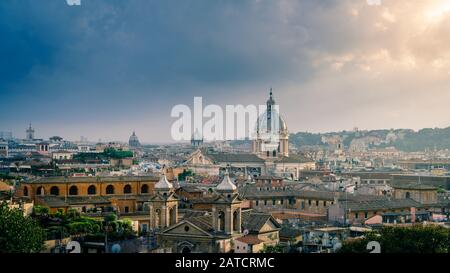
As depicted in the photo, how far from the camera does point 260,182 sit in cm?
2258

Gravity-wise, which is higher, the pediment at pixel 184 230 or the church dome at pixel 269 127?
the church dome at pixel 269 127

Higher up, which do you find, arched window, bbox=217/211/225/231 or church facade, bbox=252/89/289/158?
church facade, bbox=252/89/289/158

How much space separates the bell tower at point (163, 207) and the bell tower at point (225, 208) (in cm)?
92

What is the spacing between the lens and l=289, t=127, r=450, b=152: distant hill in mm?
56094

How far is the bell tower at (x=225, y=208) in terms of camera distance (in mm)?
9469

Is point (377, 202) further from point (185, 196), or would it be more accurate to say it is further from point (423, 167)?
point (423, 167)

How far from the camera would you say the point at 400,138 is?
64.3m

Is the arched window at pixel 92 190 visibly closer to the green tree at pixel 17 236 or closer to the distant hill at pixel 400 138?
the green tree at pixel 17 236

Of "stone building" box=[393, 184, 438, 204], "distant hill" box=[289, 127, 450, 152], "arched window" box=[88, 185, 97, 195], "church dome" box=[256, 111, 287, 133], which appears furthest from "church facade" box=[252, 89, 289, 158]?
"arched window" box=[88, 185, 97, 195]

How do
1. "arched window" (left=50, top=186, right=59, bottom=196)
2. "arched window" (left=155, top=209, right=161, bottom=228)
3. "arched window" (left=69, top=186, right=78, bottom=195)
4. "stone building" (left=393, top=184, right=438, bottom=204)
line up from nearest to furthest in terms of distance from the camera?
1. "arched window" (left=155, top=209, right=161, bottom=228)
2. "arched window" (left=50, top=186, right=59, bottom=196)
3. "arched window" (left=69, top=186, right=78, bottom=195)
4. "stone building" (left=393, top=184, right=438, bottom=204)

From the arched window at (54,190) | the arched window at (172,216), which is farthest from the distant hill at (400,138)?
the arched window at (172,216)

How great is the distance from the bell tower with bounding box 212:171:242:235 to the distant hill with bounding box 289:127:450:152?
151 ft

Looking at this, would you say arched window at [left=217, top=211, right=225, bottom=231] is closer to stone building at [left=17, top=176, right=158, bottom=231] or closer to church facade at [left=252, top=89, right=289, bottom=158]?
stone building at [left=17, top=176, right=158, bottom=231]
